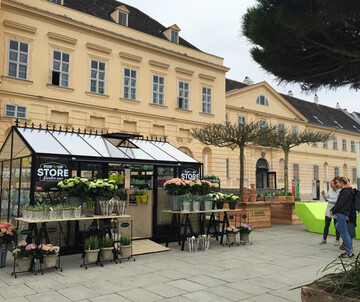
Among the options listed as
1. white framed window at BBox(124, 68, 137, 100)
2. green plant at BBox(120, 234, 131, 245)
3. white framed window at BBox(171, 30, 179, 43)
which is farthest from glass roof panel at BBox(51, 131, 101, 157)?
white framed window at BBox(171, 30, 179, 43)

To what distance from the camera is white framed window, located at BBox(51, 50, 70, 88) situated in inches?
765

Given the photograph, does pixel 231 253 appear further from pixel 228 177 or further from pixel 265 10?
pixel 228 177

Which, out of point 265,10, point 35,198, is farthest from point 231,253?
point 265,10

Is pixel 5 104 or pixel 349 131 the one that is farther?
pixel 349 131

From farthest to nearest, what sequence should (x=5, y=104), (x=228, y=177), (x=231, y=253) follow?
(x=228, y=177)
(x=5, y=104)
(x=231, y=253)

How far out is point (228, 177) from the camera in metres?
28.1

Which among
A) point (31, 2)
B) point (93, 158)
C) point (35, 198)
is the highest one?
point (31, 2)

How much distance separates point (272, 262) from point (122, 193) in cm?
440

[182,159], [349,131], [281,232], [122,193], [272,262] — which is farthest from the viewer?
[349,131]

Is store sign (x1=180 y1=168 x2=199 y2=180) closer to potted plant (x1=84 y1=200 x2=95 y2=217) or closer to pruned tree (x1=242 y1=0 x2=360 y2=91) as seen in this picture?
potted plant (x1=84 y1=200 x2=95 y2=217)

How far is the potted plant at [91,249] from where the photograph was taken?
23.4ft

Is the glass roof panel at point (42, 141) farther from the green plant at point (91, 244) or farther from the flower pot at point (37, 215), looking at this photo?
the green plant at point (91, 244)

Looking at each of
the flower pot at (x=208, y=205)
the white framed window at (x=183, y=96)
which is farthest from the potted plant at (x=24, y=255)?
the white framed window at (x=183, y=96)

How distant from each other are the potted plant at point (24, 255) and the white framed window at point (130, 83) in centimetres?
1629
